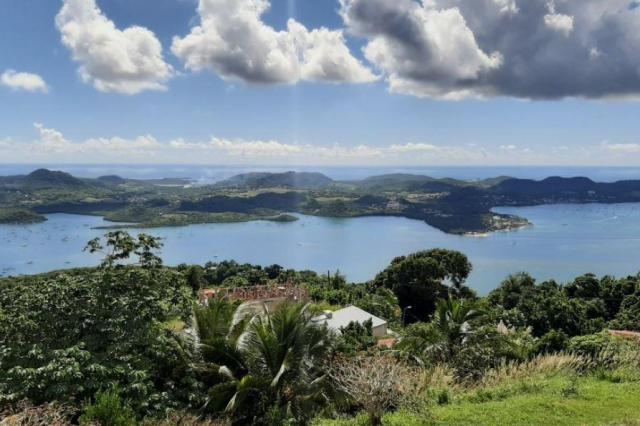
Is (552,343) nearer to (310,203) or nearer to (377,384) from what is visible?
(377,384)

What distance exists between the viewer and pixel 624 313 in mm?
19859

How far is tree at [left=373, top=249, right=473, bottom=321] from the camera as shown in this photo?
2628cm

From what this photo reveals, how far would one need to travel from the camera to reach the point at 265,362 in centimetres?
666

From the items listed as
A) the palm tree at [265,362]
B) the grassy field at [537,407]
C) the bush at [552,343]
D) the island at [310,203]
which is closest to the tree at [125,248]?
the palm tree at [265,362]

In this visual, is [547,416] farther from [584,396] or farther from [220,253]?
[220,253]

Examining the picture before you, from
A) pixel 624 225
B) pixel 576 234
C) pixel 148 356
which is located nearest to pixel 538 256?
pixel 576 234

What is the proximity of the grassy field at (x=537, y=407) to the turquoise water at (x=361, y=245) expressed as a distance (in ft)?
154

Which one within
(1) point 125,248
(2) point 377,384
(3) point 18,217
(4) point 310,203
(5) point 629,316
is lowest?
(3) point 18,217

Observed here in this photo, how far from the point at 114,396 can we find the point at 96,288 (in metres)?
2.35

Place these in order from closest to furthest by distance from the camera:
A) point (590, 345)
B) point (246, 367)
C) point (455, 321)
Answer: point (246, 367), point (590, 345), point (455, 321)

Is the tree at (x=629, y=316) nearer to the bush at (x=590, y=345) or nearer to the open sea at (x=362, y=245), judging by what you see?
the bush at (x=590, y=345)

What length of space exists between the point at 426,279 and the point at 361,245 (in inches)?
2131

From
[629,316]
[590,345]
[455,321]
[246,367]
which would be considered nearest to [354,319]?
[455,321]

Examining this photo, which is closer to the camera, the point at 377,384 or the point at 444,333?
the point at 377,384
